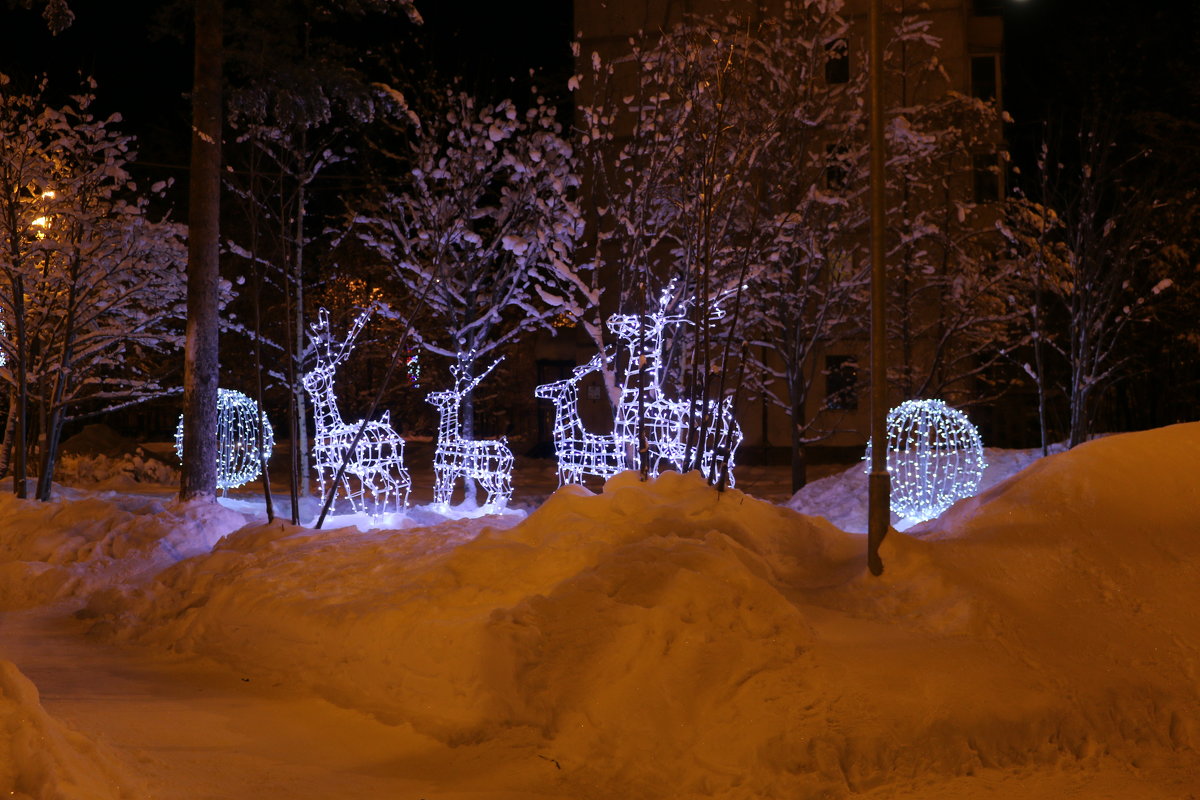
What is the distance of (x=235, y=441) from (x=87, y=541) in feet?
22.4

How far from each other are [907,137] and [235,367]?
23427 millimetres

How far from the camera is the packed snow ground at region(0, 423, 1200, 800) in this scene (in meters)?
6.10

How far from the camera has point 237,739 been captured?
6.70 m

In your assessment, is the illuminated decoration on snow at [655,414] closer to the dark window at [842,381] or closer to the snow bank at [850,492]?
the snow bank at [850,492]

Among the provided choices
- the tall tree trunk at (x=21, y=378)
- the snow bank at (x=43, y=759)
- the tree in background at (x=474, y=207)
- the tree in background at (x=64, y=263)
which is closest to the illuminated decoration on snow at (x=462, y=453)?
the tree in background at (x=474, y=207)

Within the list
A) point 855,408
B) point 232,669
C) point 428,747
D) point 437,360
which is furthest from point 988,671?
point 437,360

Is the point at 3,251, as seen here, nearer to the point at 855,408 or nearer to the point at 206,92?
the point at 206,92

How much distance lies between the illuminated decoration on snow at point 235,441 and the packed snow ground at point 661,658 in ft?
23.6

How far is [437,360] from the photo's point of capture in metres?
34.8

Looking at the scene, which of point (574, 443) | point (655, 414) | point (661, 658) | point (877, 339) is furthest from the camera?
point (655, 414)

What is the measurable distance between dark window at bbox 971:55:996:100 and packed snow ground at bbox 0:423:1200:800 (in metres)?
22.1

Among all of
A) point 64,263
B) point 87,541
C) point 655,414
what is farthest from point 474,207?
point 87,541

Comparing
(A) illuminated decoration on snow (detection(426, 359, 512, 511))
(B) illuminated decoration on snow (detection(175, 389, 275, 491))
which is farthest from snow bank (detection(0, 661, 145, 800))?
(B) illuminated decoration on snow (detection(175, 389, 275, 491))

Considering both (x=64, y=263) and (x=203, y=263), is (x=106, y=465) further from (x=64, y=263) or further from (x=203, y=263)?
(x=203, y=263)
